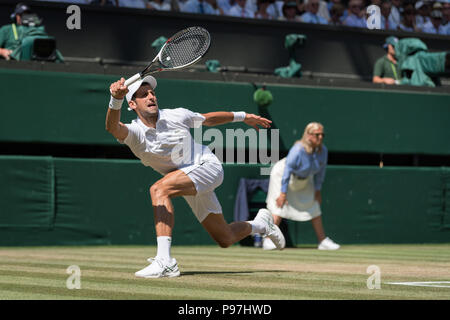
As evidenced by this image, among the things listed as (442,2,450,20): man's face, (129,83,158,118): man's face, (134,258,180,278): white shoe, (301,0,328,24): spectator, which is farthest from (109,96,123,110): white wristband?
(442,2,450,20): man's face

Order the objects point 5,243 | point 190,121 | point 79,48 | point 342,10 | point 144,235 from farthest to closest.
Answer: point 342,10 < point 79,48 < point 144,235 < point 5,243 < point 190,121

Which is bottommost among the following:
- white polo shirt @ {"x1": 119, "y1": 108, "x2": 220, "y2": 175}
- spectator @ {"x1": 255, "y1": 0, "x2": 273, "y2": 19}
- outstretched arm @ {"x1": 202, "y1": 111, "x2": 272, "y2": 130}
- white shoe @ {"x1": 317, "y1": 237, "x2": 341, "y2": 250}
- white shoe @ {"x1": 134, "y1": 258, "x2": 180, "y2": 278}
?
white shoe @ {"x1": 317, "y1": 237, "x2": 341, "y2": 250}

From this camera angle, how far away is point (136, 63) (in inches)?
615

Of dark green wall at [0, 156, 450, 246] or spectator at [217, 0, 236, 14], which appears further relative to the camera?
spectator at [217, 0, 236, 14]

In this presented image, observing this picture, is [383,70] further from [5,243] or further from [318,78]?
[5,243]

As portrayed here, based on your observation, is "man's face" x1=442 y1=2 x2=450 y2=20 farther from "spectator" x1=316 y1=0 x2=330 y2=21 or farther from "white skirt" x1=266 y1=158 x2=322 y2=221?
"white skirt" x1=266 y1=158 x2=322 y2=221

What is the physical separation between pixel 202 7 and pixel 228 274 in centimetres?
913

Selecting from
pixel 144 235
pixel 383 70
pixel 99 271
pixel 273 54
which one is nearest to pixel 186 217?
pixel 144 235

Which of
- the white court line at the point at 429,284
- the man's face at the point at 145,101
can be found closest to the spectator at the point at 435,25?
the man's face at the point at 145,101

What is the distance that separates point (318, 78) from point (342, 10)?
223 cm

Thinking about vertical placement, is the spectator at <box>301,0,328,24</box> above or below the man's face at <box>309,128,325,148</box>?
above

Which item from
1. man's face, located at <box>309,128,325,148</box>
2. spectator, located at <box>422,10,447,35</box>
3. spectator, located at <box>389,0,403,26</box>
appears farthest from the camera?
spectator, located at <box>422,10,447,35</box>

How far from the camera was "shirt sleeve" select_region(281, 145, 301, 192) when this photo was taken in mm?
13539

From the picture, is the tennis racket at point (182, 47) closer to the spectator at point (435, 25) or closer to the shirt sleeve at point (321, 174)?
the shirt sleeve at point (321, 174)
